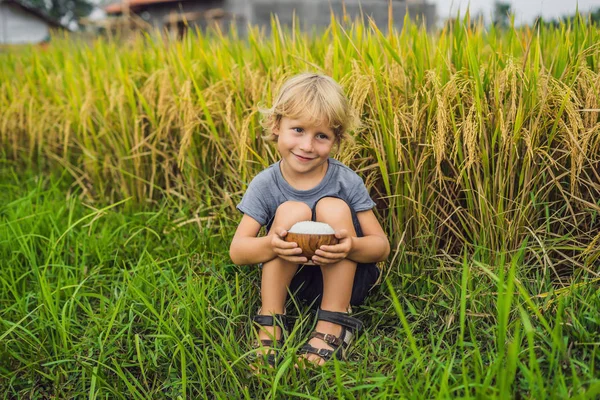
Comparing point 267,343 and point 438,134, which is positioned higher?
point 438,134

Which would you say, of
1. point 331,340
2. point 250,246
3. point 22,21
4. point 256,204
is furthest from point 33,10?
point 331,340

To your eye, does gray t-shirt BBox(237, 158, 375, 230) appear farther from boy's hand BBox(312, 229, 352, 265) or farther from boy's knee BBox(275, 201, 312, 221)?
boy's hand BBox(312, 229, 352, 265)

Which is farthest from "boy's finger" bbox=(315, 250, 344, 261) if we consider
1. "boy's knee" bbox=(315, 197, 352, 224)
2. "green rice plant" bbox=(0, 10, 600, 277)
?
"green rice plant" bbox=(0, 10, 600, 277)

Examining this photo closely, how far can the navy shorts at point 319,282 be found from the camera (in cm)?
193

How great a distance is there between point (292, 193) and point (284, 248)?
0.25 metres

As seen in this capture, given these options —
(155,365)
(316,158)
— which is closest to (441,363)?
(316,158)

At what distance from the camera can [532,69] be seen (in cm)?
202

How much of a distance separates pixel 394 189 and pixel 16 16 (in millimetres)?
33350

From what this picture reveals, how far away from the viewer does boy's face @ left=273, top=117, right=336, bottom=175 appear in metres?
1.82

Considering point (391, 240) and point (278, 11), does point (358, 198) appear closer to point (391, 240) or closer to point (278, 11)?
point (391, 240)

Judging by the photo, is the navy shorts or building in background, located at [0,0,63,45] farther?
building in background, located at [0,0,63,45]

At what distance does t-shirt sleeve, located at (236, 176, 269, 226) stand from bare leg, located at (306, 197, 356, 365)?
202 millimetres

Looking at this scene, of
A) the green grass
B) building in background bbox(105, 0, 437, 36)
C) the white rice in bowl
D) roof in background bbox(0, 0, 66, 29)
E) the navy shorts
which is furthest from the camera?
roof in background bbox(0, 0, 66, 29)

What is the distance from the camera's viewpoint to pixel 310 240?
1701 mm
